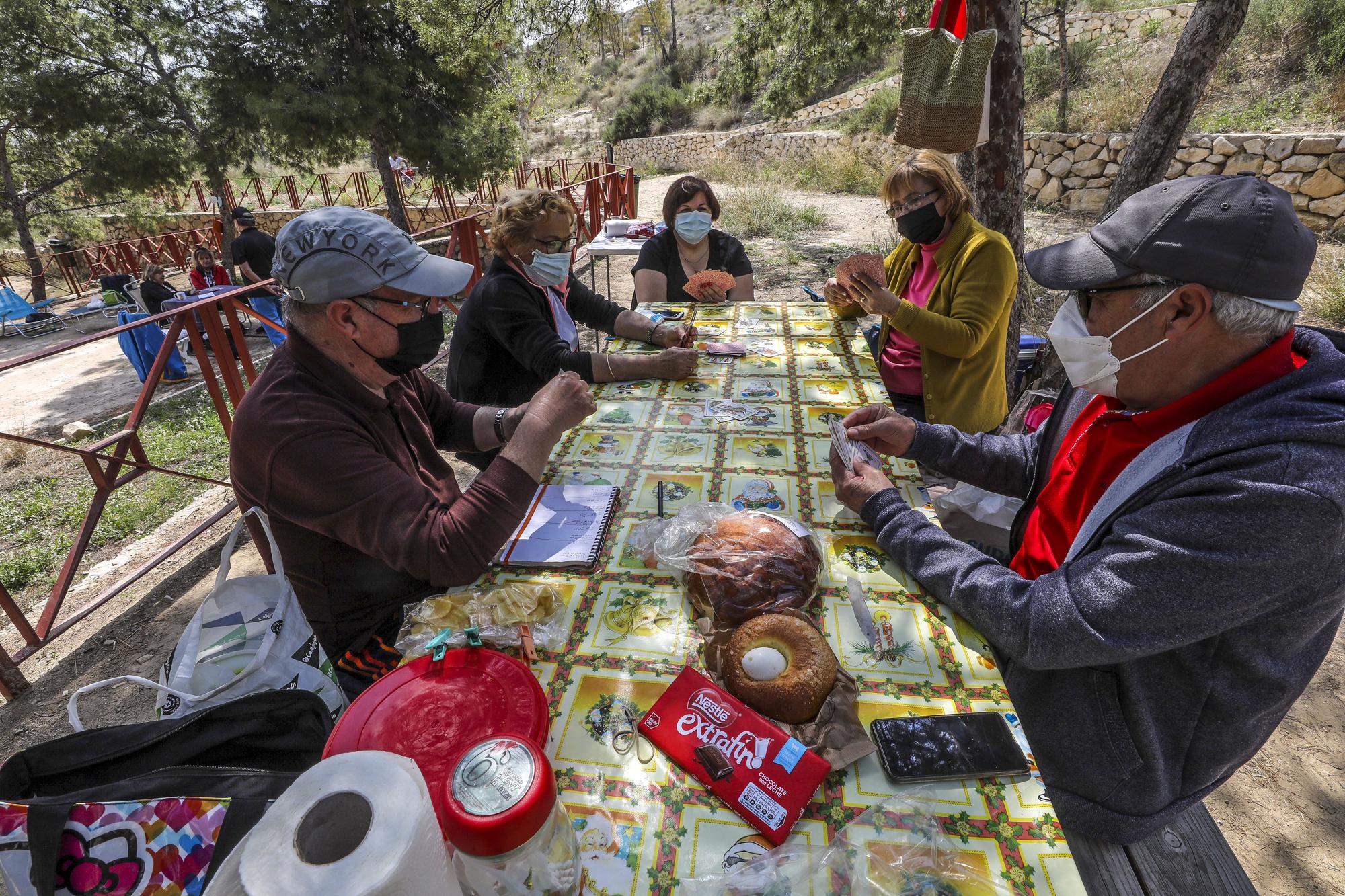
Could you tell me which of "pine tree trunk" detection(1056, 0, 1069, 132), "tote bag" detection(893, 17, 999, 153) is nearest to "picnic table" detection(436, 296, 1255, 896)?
"tote bag" detection(893, 17, 999, 153)

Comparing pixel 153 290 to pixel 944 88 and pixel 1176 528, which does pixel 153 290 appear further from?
pixel 1176 528

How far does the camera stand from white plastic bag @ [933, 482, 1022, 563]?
2.04 meters

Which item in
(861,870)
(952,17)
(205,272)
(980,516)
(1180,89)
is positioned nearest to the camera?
(861,870)

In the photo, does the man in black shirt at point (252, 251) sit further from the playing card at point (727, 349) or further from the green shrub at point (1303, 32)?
the green shrub at point (1303, 32)

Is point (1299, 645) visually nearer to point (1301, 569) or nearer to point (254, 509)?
point (1301, 569)

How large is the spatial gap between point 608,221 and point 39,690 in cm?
585

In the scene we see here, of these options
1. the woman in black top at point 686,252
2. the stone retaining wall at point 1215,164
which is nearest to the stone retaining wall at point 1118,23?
the stone retaining wall at point 1215,164

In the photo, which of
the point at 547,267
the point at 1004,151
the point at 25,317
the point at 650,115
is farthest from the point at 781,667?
the point at 650,115

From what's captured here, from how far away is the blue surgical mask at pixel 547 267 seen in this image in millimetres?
2781

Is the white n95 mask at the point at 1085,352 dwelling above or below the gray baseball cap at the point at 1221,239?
below

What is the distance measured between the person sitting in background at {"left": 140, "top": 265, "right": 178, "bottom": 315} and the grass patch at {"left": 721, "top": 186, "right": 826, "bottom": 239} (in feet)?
27.6

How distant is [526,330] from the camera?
2684 millimetres

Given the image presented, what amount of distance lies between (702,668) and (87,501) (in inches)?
230

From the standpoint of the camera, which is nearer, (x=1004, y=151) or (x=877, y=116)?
(x=1004, y=151)
